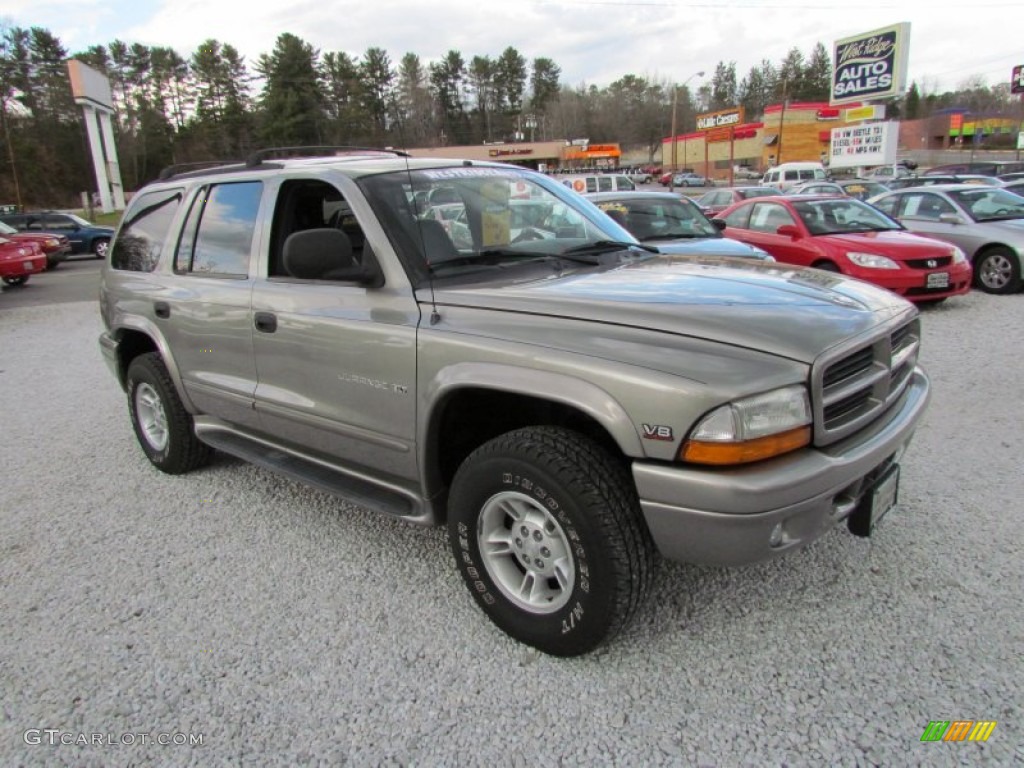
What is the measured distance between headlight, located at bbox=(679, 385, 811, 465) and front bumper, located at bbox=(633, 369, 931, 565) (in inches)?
1.7

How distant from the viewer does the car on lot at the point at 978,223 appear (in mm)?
9586

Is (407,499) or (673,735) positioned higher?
(407,499)

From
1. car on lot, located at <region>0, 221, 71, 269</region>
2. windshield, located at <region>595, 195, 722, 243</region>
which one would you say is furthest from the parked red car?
windshield, located at <region>595, 195, 722, 243</region>

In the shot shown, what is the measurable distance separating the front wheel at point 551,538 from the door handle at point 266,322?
1300 mm

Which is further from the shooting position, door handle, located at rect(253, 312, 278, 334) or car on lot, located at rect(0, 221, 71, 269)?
car on lot, located at rect(0, 221, 71, 269)

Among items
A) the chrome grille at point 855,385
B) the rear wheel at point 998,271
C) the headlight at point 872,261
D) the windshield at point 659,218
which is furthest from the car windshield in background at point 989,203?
the chrome grille at point 855,385

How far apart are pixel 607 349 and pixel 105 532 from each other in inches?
121

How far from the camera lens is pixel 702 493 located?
2.07 m

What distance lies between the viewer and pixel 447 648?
264 cm

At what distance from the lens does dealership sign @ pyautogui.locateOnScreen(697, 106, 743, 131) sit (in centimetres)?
6006

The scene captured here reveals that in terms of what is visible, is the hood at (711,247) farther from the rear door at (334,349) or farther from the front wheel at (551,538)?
the front wheel at (551,538)

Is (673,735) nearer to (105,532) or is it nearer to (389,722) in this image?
(389,722)

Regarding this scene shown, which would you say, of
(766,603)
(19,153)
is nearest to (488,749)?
(766,603)

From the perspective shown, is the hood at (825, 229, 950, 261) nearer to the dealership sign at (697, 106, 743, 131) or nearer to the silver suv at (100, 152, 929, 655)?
the silver suv at (100, 152, 929, 655)
